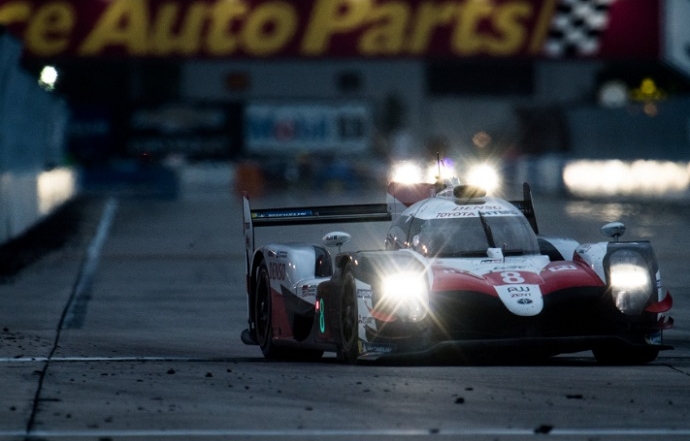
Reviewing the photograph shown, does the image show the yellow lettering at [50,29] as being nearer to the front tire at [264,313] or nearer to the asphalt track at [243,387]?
the asphalt track at [243,387]

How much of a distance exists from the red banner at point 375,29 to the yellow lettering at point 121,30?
0.14 ft

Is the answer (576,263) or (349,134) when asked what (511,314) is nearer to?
(576,263)

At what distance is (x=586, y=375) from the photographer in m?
10.4

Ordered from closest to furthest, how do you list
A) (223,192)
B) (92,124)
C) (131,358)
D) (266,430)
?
(266,430), (131,358), (223,192), (92,124)

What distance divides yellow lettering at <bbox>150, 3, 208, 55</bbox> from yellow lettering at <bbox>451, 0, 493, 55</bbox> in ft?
34.9

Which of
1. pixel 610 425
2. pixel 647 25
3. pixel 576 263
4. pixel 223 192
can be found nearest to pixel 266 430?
pixel 610 425

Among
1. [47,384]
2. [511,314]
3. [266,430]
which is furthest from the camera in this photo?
[511,314]

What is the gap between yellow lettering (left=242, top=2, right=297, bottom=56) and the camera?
68750mm

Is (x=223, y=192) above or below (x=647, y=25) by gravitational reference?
below

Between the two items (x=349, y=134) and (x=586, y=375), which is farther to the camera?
(x=349, y=134)

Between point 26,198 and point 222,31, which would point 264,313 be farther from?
point 222,31

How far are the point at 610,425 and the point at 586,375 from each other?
6.90 feet

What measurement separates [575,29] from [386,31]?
799 cm

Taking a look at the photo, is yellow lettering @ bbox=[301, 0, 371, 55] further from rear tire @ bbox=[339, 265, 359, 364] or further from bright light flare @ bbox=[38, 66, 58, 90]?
rear tire @ bbox=[339, 265, 359, 364]
